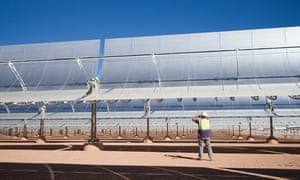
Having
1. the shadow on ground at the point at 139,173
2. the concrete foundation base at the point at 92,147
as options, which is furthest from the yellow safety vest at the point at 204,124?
the concrete foundation base at the point at 92,147

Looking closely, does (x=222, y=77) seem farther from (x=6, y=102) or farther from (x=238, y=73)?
(x=6, y=102)

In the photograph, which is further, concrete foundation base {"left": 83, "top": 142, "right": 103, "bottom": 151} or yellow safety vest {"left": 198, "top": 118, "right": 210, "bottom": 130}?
concrete foundation base {"left": 83, "top": 142, "right": 103, "bottom": 151}

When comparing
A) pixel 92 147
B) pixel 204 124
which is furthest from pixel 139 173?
pixel 92 147

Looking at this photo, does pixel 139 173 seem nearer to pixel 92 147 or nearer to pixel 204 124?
pixel 204 124

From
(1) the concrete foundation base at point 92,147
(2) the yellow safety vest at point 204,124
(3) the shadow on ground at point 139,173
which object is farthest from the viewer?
(1) the concrete foundation base at point 92,147

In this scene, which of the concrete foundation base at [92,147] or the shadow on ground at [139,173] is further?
the concrete foundation base at [92,147]

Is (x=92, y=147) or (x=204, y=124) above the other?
(x=204, y=124)

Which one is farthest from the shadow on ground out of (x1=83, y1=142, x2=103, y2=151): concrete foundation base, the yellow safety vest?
(x1=83, y1=142, x2=103, y2=151): concrete foundation base

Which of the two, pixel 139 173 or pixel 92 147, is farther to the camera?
pixel 92 147

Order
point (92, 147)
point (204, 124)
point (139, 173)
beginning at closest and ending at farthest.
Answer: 1. point (139, 173)
2. point (204, 124)
3. point (92, 147)

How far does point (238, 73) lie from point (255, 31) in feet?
15.0

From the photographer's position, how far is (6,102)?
18.5 meters

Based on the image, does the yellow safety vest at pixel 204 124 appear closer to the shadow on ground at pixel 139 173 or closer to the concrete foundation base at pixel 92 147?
the shadow on ground at pixel 139 173

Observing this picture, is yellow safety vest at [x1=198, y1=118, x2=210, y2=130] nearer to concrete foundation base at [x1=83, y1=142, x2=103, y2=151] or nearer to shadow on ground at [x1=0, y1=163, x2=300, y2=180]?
shadow on ground at [x1=0, y1=163, x2=300, y2=180]
